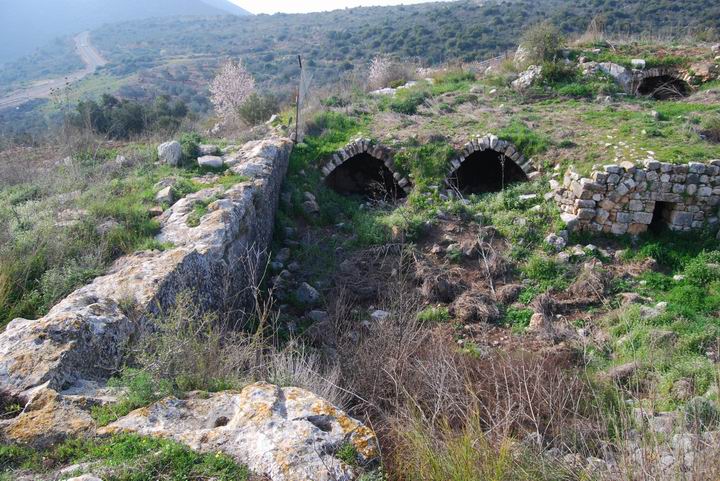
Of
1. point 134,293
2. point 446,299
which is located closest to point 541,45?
point 446,299

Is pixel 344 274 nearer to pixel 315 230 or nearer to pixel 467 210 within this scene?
pixel 315 230

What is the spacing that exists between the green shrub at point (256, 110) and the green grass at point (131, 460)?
40.7 feet

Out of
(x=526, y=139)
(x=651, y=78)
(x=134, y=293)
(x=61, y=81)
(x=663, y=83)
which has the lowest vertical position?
(x=134, y=293)

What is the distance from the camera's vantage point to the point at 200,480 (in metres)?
2.27

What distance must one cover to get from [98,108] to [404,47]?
23.5 meters

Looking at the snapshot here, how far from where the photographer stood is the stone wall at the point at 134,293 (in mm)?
3088

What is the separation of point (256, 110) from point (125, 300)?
36.7 ft

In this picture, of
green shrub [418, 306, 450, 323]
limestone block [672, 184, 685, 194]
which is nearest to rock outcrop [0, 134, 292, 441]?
green shrub [418, 306, 450, 323]

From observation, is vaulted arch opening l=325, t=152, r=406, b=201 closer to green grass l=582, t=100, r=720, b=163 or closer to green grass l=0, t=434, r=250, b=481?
green grass l=582, t=100, r=720, b=163

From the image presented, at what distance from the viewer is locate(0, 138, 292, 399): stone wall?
10.1ft

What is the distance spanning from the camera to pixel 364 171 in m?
11.7

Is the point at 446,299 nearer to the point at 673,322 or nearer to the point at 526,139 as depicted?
the point at 673,322

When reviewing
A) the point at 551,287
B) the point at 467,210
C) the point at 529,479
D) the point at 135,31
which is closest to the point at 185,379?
the point at 529,479

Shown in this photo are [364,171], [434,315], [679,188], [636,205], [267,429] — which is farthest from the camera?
[364,171]
